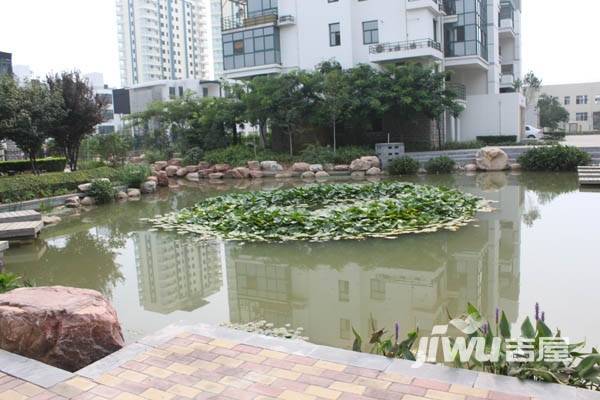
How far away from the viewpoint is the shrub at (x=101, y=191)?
14.9 meters

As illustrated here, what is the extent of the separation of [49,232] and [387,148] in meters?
13.5

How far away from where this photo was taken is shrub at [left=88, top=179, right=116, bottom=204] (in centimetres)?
1489

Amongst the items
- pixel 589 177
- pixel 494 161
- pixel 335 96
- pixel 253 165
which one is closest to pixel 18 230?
pixel 589 177

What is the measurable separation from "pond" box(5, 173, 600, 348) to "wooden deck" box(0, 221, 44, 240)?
0.23 meters

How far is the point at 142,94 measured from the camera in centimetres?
6316

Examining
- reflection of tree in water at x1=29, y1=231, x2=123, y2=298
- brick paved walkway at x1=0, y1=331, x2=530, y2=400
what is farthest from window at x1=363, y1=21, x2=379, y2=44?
brick paved walkway at x1=0, y1=331, x2=530, y2=400

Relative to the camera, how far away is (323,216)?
892 centimetres

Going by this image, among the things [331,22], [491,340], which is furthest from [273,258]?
[331,22]

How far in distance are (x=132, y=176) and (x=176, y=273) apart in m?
10.5

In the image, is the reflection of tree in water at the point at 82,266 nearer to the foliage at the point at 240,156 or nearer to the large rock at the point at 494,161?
the foliage at the point at 240,156

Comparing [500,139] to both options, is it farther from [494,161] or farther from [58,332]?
[58,332]

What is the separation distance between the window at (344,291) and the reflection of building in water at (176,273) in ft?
4.74

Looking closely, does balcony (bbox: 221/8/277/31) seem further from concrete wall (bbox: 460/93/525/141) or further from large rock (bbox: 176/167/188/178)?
concrete wall (bbox: 460/93/525/141)

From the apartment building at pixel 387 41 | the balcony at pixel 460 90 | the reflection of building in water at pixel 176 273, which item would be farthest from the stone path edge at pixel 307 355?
the balcony at pixel 460 90
